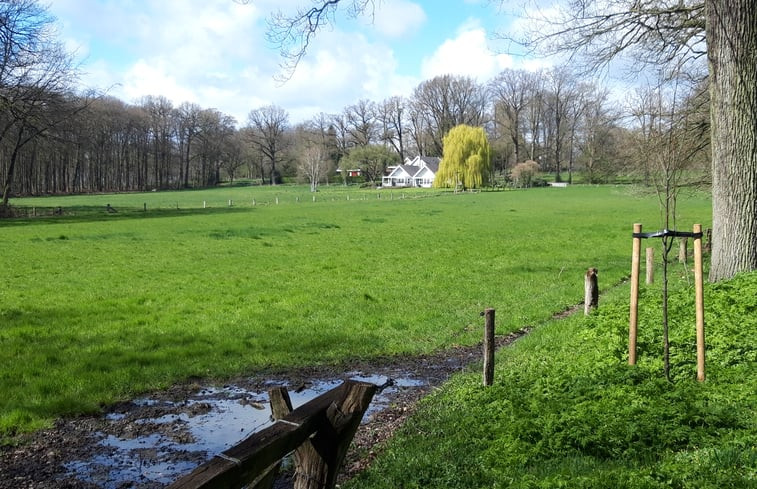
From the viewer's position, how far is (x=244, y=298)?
1464cm

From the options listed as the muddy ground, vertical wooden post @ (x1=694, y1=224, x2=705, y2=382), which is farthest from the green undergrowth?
the muddy ground

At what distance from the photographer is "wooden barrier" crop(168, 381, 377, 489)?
269 centimetres

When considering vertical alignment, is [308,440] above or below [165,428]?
above

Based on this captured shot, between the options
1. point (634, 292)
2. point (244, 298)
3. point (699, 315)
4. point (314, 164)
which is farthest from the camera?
point (314, 164)

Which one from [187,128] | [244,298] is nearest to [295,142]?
[187,128]

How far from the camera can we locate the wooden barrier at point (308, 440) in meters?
2.69

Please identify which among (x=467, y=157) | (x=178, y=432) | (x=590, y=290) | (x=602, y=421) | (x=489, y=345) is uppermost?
(x=467, y=157)

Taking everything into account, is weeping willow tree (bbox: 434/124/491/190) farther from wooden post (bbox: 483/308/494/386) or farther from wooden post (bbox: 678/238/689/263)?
wooden post (bbox: 483/308/494/386)

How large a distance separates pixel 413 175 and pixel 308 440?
376ft

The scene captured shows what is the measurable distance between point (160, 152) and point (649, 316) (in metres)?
122

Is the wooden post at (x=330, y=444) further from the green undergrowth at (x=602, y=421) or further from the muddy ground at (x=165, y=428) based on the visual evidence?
the muddy ground at (x=165, y=428)

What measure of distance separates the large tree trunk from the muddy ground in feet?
15.1

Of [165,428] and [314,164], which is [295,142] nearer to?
[314,164]

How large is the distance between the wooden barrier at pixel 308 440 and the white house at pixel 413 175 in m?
112
